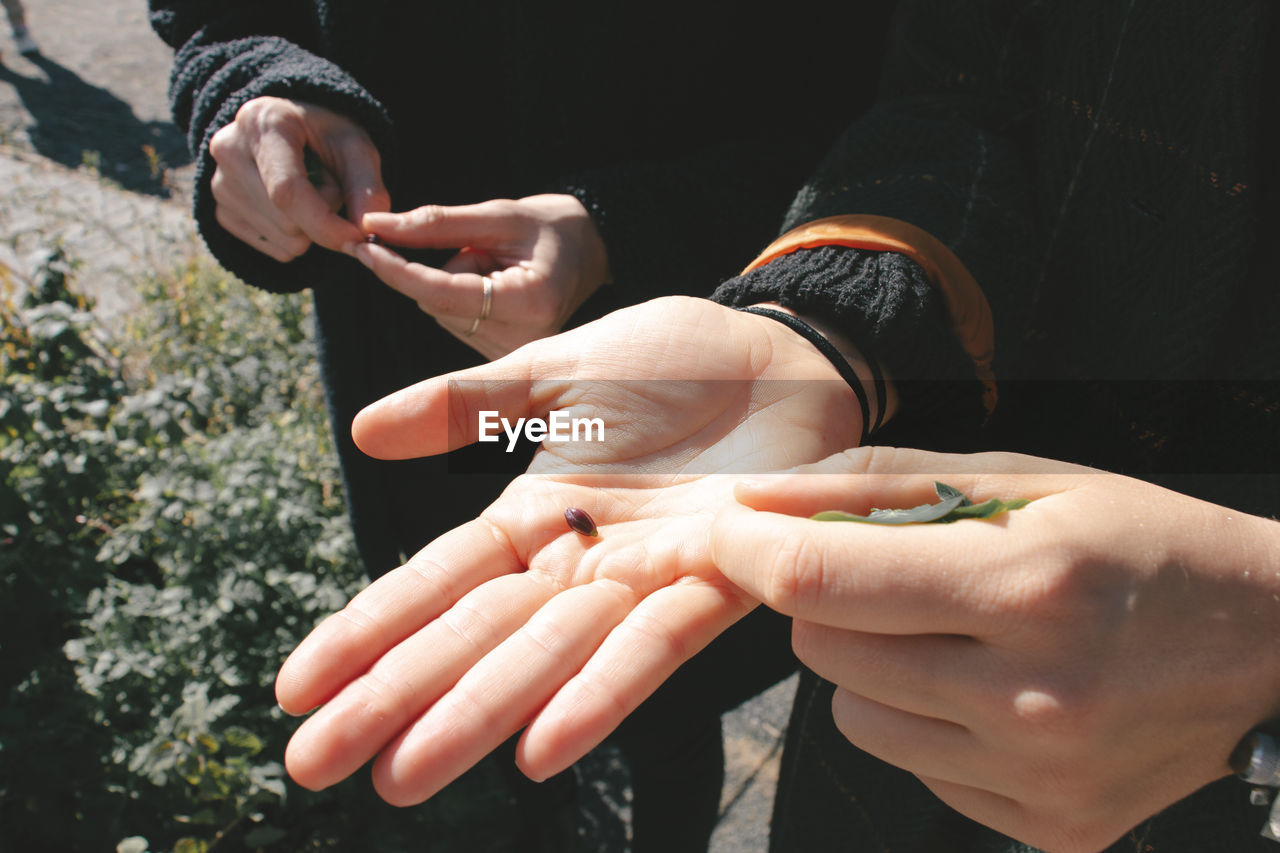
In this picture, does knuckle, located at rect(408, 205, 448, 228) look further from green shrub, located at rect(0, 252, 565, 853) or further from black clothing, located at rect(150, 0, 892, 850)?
green shrub, located at rect(0, 252, 565, 853)

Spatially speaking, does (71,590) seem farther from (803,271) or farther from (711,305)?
(803,271)

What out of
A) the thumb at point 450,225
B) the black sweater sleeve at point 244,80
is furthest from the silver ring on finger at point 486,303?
the black sweater sleeve at point 244,80

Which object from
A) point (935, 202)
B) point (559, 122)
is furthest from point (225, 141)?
point (935, 202)

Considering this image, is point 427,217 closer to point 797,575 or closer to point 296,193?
point 296,193

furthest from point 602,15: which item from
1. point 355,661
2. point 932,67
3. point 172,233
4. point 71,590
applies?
point 172,233

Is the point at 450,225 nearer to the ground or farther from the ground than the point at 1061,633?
farther from the ground
